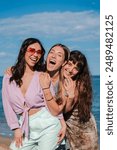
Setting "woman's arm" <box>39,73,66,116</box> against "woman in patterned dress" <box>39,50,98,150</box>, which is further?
"woman in patterned dress" <box>39,50,98,150</box>

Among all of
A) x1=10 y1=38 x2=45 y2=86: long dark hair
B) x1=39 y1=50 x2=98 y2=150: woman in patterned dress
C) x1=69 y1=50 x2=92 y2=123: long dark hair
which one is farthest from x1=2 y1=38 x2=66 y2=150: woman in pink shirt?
x1=69 y1=50 x2=92 y2=123: long dark hair

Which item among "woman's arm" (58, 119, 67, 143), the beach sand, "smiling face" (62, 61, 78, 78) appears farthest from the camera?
the beach sand

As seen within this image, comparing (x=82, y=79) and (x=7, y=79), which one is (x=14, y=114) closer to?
(x=7, y=79)

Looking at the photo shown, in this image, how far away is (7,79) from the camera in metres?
2.97

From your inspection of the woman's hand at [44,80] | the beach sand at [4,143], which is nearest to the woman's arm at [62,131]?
the woman's hand at [44,80]

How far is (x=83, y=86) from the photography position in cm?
326

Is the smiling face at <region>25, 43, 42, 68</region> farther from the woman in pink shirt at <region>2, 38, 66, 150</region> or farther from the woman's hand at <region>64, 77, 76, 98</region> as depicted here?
the woman's hand at <region>64, 77, 76, 98</region>

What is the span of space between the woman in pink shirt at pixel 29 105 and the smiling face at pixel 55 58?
70 millimetres

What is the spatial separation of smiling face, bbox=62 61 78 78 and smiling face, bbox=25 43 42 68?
0.73 ft

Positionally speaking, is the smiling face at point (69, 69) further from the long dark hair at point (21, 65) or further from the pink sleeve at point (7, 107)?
the pink sleeve at point (7, 107)

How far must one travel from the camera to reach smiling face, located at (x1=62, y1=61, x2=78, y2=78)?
314cm

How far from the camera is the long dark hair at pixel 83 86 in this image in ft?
10.4

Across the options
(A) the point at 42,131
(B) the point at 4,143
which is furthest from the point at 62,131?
(B) the point at 4,143

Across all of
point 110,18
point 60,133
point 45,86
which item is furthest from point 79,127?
point 110,18
